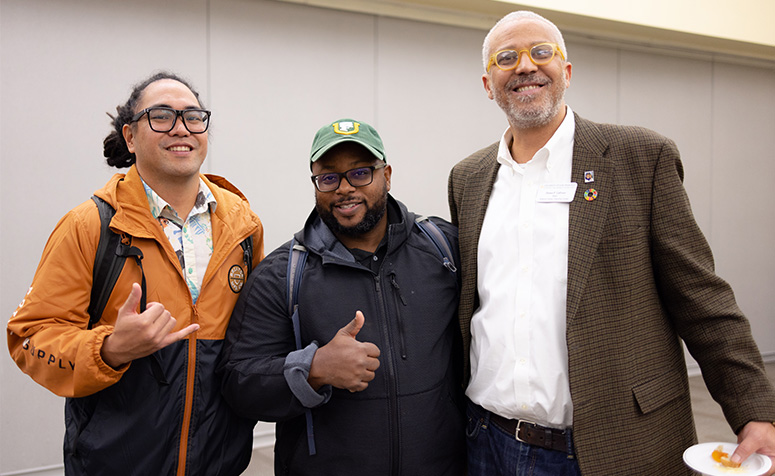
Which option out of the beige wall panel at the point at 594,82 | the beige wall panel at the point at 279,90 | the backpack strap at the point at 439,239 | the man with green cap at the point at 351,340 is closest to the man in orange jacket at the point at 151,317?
the man with green cap at the point at 351,340

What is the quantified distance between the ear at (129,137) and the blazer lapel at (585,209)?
5.16 ft

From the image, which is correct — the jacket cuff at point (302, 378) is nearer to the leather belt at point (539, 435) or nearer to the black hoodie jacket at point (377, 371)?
the black hoodie jacket at point (377, 371)

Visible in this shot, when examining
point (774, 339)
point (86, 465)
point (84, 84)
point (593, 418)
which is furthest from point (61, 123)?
point (774, 339)

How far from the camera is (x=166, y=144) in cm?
192

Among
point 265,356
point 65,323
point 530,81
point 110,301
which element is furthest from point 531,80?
point 65,323

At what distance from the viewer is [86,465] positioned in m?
1.76

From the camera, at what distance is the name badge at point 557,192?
1848 millimetres

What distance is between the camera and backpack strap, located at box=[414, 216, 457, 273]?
2075 millimetres

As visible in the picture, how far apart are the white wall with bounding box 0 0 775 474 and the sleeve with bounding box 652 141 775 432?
3.24 metres

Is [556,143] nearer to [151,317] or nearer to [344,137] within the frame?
[344,137]

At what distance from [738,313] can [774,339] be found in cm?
649

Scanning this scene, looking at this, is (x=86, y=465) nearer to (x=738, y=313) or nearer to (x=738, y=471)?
(x=738, y=471)

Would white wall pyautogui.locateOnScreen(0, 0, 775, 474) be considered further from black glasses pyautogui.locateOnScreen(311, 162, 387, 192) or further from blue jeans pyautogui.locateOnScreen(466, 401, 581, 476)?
blue jeans pyautogui.locateOnScreen(466, 401, 581, 476)

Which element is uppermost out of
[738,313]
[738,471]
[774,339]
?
[738,313]
